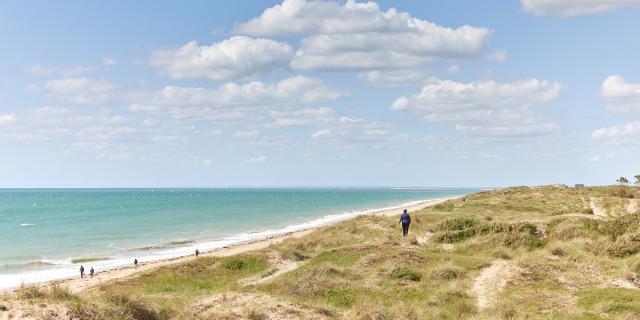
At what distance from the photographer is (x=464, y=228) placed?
40.6 meters

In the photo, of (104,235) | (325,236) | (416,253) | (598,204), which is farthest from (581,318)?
(104,235)

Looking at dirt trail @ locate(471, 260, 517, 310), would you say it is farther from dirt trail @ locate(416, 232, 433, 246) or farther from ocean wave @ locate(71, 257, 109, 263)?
ocean wave @ locate(71, 257, 109, 263)

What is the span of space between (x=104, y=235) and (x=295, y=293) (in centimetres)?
6632

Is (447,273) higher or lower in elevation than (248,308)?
lower

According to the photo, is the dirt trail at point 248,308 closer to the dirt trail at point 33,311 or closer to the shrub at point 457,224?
the dirt trail at point 33,311

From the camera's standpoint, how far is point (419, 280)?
2662 centimetres

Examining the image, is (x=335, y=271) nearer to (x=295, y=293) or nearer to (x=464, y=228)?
(x=295, y=293)

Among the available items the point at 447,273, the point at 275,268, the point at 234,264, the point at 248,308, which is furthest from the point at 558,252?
the point at 248,308

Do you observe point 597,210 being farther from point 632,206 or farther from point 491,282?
point 491,282

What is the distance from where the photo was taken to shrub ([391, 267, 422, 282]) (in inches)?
1054

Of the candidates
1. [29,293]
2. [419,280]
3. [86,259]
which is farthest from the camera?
[86,259]

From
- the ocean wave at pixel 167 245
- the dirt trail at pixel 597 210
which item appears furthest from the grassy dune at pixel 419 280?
the ocean wave at pixel 167 245

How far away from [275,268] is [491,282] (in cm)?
1332

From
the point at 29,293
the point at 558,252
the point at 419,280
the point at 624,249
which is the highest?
the point at 29,293
